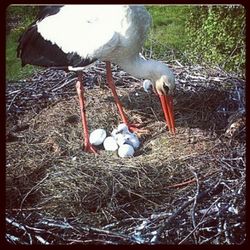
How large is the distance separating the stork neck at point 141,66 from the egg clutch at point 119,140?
0.20 meters

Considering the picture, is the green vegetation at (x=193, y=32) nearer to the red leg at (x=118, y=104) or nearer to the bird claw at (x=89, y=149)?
the red leg at (x=118, y=104)

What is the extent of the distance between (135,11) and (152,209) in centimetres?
62

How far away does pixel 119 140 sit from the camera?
2.00 meters

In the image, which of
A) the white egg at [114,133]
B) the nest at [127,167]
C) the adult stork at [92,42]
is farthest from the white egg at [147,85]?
the white egg at [114,133]

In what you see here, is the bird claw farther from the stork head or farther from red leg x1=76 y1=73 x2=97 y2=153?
the stork head

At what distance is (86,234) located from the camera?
1682mm

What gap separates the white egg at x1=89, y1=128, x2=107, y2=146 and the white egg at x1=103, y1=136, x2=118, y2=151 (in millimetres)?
19

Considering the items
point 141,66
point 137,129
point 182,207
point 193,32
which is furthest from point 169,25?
point 182,207

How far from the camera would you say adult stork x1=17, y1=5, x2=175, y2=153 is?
1.85 metres

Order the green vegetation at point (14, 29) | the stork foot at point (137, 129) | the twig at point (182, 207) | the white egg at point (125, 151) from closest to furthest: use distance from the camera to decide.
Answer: the twig at point (182, 207) < the green vegetation at point (14, 29) < the white egg at point (125, 151) < the stork foot at point (137, 129)

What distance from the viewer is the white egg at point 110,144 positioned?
6.57 feet

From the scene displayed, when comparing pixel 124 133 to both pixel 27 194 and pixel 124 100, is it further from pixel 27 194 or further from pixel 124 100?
pixel 27 194
